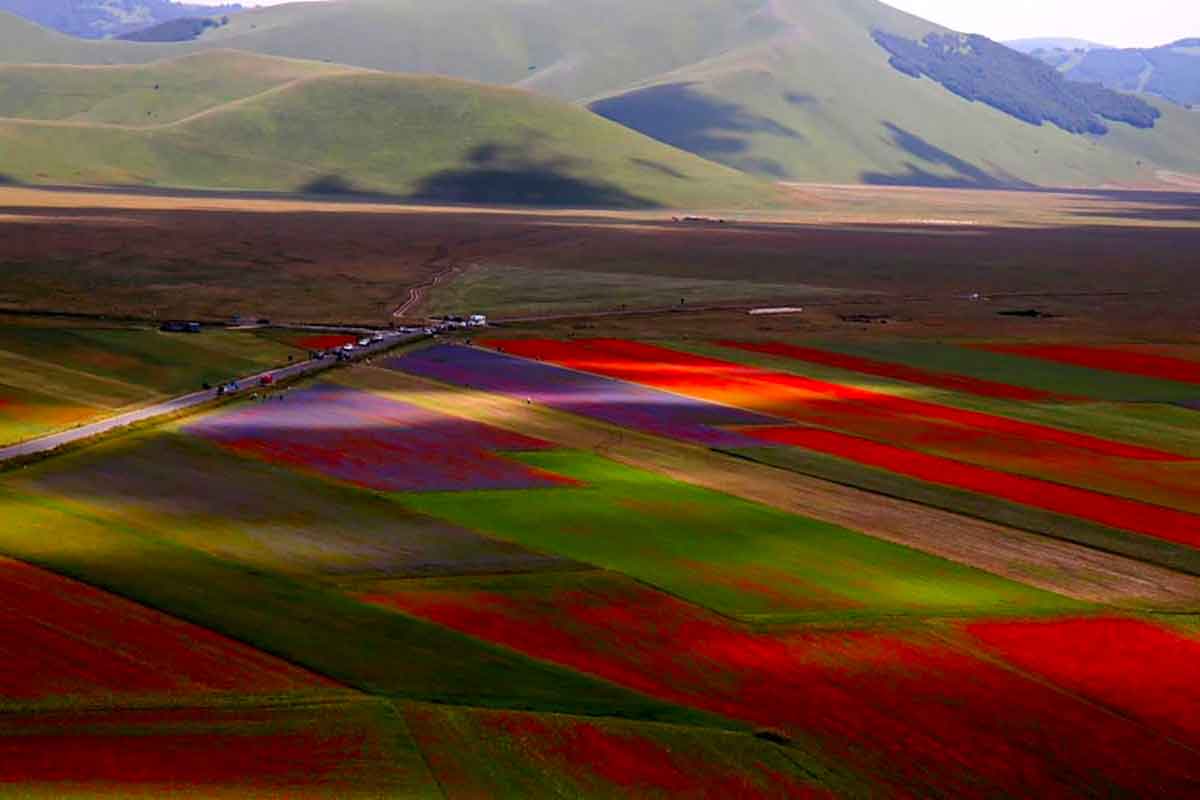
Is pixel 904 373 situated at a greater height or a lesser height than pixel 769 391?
greater

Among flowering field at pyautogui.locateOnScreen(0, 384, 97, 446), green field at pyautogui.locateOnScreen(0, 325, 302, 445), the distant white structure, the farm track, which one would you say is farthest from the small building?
the distant white structure

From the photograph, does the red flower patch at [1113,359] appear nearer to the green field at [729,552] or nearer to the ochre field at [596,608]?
the ochre field at [596,608]

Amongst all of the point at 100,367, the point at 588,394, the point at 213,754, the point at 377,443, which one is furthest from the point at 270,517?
the point at 100,367

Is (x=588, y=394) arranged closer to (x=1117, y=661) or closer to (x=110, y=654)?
(x=1117, y=661)

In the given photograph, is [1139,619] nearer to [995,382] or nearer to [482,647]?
[482,647]

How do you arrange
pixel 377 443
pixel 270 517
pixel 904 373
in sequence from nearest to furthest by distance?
pixel 270 517 < pixel 377 443 < pixel 904 373
